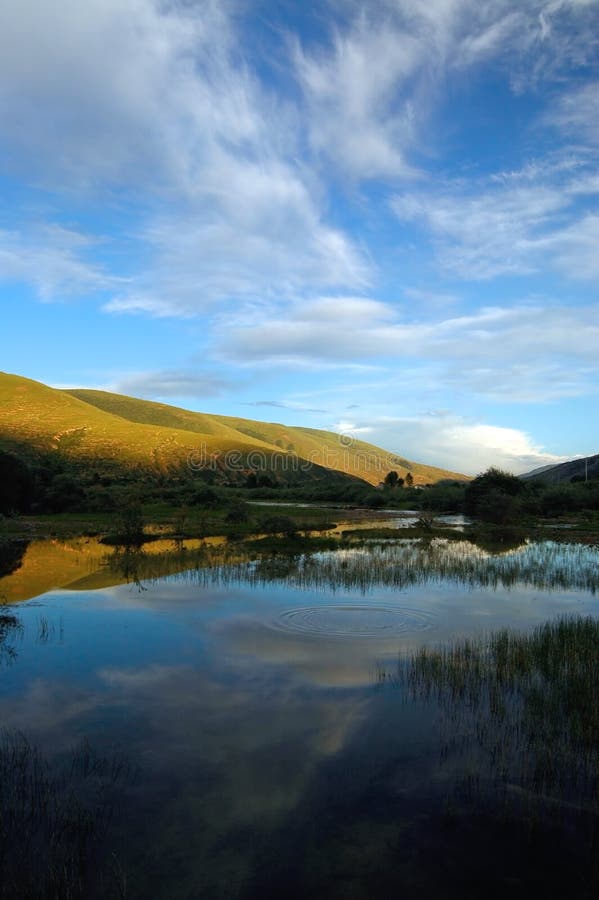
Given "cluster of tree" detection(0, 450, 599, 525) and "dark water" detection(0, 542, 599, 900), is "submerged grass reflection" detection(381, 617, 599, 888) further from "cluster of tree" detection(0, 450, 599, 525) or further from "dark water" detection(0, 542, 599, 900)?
"cluster of tree" detection(0, 450, 599, 525)

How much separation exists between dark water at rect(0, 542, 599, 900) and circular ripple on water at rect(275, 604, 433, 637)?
10cm

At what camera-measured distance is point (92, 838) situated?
6531mm

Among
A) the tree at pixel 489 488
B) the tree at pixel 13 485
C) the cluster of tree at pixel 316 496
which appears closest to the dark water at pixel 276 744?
the cluster of tree at pixel 316 496

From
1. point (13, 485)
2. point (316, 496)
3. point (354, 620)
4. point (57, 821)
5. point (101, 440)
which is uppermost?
point (101, 440)

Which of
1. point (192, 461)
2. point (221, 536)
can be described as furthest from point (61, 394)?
point (221, 536)

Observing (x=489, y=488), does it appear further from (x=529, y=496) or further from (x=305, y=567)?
(x=305, y=567)

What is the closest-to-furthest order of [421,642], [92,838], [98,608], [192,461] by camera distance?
[92,838] → [421,642] → [98,608] → [192,461]

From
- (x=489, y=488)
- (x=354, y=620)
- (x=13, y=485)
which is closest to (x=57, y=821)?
A: (x=354, y=620)

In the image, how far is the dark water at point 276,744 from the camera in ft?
20.1

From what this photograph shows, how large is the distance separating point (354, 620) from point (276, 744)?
7336 millimetres

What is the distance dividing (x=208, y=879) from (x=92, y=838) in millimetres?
1411

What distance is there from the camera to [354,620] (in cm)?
1606

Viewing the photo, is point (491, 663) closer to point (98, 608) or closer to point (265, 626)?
point (265, 626)

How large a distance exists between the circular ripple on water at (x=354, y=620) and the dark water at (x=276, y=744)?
0.10 m
